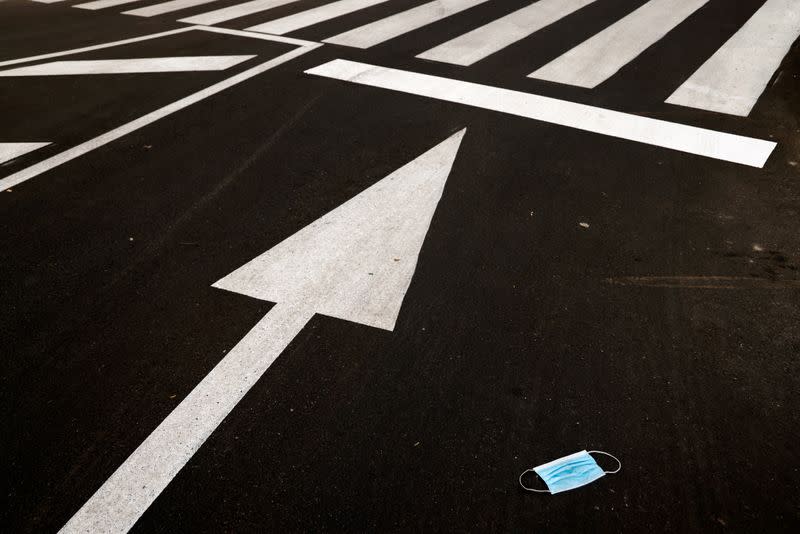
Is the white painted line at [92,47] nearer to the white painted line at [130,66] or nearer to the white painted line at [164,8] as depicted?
the white painted line at [130,66]

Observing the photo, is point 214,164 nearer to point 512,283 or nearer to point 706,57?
point 512,283

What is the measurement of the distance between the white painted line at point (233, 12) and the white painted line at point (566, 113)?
3.59m

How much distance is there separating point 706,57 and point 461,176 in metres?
4.87

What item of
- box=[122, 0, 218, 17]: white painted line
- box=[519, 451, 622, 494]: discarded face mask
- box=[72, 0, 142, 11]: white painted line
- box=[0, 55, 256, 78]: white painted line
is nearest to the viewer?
box=[519, 451, 622, 494]: discarded face mask

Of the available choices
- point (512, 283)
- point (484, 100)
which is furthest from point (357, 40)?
point (512, 283)

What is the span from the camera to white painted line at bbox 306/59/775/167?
5.94 meters

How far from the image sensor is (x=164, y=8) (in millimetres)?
11445

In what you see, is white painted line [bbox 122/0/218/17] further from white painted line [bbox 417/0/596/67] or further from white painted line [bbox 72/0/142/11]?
white painted line [bbox 417/0/596/67]

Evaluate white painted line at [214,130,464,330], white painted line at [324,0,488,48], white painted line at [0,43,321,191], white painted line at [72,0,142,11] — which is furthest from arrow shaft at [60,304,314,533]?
white painted line at [72,0,142,11]

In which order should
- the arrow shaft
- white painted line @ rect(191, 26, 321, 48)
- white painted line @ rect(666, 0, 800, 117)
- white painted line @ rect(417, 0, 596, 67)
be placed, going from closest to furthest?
the arrow shaft < white painted line @ rect(666, 0, 800, 117) < white painted line @ rect(417, 0, 596, 67) < white painted line @ rect(191, 26, 321, 48)

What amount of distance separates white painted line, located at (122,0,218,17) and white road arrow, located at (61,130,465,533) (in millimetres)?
7954

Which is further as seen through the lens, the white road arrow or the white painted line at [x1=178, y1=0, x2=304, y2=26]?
the white painted line at [x1=178, y1=0, x2=304, y2=26]

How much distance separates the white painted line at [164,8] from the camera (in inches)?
439

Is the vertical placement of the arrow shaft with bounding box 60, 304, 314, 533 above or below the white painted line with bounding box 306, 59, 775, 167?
below
